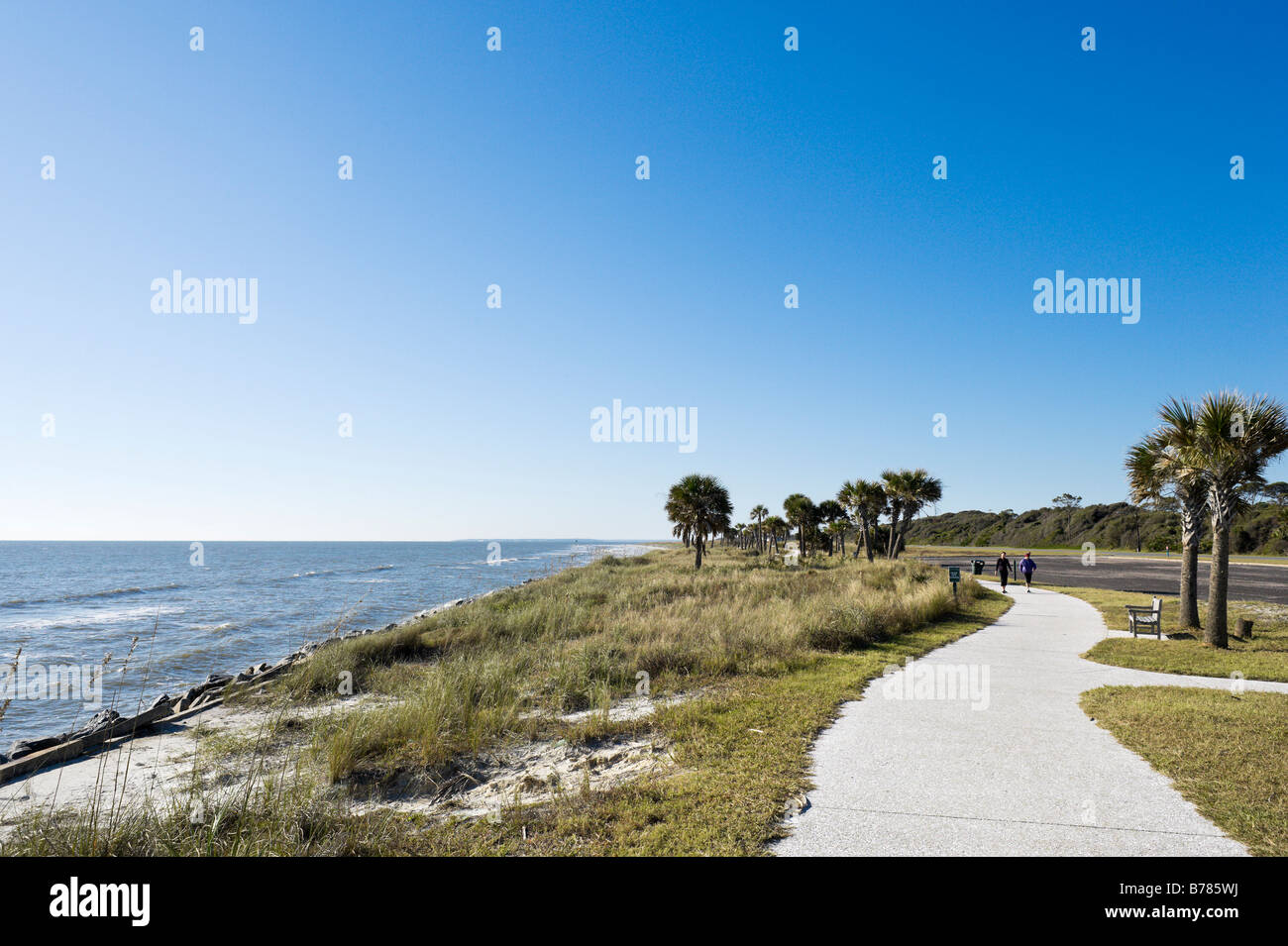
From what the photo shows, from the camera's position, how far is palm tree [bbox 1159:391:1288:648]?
12920mm

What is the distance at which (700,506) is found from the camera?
42.2 m

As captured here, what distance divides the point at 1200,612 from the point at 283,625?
3266 centimetres

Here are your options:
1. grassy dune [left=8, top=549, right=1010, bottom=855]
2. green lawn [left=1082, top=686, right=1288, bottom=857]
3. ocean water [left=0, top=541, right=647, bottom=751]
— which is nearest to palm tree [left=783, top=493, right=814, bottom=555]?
ocean water [left=0, top=541, right=647, bottom=751]

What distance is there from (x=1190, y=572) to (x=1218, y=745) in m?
11.5

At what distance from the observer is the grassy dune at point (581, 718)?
4418 mm

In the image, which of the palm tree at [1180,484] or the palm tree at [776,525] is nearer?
the palm tree at [1180,484]

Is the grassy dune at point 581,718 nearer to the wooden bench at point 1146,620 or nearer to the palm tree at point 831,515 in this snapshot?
the wooden bench at point 1146,620

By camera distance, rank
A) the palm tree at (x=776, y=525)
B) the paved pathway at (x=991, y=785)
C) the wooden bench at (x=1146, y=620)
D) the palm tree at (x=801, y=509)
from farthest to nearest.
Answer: the palm tree at (x=776, y=525) → the palm tree at (x=801, y=509) → the wooden bench at (x=1146, y=620) → the paved pathway at (x=991, y=785)

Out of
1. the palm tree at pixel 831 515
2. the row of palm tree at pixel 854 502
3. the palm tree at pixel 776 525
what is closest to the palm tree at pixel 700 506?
the row of palm tree at pixel 854 502

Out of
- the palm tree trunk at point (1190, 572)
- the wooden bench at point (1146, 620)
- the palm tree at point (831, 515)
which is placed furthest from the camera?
the palm tree at point (831, 515)

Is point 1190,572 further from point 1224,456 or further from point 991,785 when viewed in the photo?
point 991,785
